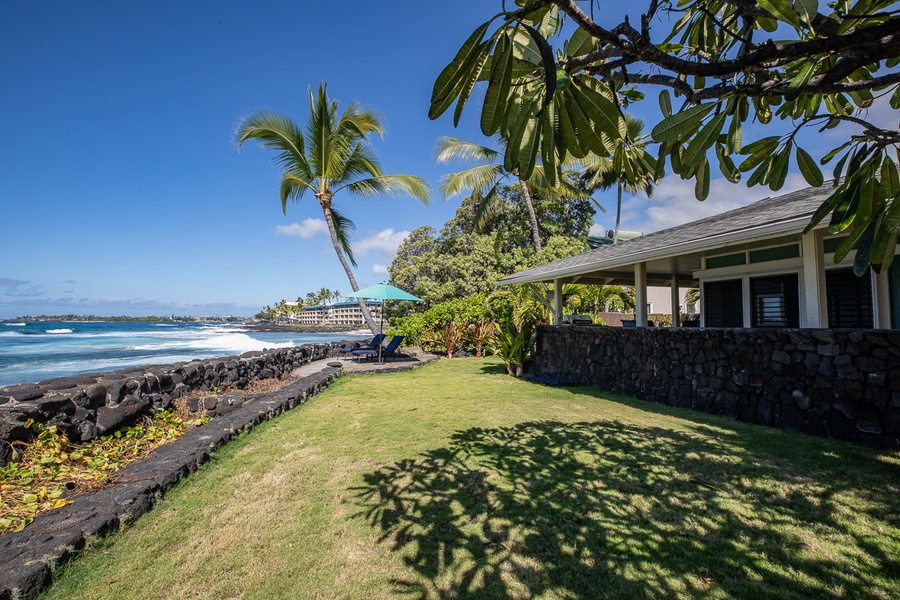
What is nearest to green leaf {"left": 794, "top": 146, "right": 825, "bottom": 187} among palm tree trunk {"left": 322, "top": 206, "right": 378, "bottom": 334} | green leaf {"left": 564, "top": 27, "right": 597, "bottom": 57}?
green leaf {"left": 564, "top": 27, "right": 597, "bottom": 57}

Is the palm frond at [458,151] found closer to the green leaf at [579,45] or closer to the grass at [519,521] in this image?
the grass at [519,521]

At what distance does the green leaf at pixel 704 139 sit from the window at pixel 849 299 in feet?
23.5

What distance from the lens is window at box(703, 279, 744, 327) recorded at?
32.4ft

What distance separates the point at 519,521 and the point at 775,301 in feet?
28.0

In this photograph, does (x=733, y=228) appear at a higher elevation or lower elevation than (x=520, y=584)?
higher

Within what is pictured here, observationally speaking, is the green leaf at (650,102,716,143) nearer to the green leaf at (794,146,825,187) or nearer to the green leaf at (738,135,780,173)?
the green leaf at (738,135,780,173)

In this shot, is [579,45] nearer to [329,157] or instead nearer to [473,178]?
[329,157]

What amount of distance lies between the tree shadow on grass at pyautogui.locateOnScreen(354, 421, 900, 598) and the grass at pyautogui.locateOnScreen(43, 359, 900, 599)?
0.6 inches

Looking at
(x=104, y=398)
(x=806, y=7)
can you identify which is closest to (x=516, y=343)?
(x=104, y=398)

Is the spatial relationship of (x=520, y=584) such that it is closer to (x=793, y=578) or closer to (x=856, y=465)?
(x=793, y=578)

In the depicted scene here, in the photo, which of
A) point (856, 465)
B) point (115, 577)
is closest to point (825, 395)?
point (856, 465)

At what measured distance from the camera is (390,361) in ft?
45.0

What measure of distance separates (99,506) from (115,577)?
0.87 m

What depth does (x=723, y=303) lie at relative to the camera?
406 inches
